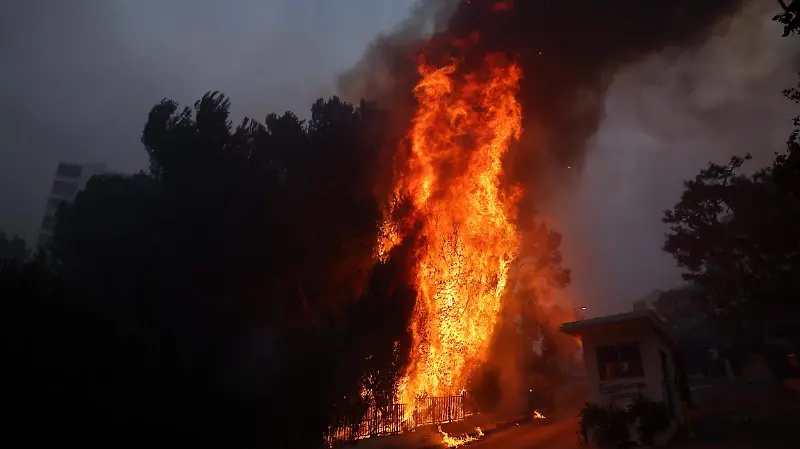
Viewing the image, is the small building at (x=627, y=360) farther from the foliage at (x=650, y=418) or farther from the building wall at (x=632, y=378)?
the foliage at (x=650, y=418)

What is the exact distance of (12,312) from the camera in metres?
9.66

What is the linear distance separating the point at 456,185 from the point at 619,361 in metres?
10.5

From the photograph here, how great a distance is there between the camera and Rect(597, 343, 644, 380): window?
733 inches

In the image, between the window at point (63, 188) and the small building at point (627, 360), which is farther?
the window at point (63, 188)

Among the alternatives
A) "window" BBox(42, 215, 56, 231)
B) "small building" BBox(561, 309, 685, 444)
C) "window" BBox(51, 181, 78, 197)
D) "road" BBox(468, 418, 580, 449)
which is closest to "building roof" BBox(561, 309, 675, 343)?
"small building" BBox(561, 309, 685, 444)

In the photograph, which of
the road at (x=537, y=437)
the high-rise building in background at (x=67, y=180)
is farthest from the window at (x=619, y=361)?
the high-rise building in background at (x=67, y=180)

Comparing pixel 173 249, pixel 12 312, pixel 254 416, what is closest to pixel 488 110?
pixel 173 249

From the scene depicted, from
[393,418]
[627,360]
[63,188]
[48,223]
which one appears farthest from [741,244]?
[63,188]

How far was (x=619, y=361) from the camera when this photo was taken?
62.3 ft

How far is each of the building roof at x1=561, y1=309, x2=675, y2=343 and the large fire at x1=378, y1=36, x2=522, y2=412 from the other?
6.18 meters

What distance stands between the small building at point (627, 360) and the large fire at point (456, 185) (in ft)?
20.4

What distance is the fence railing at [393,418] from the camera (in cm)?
1609

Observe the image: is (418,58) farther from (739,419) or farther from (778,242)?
(739,419)

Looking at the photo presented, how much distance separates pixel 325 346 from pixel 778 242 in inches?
728
